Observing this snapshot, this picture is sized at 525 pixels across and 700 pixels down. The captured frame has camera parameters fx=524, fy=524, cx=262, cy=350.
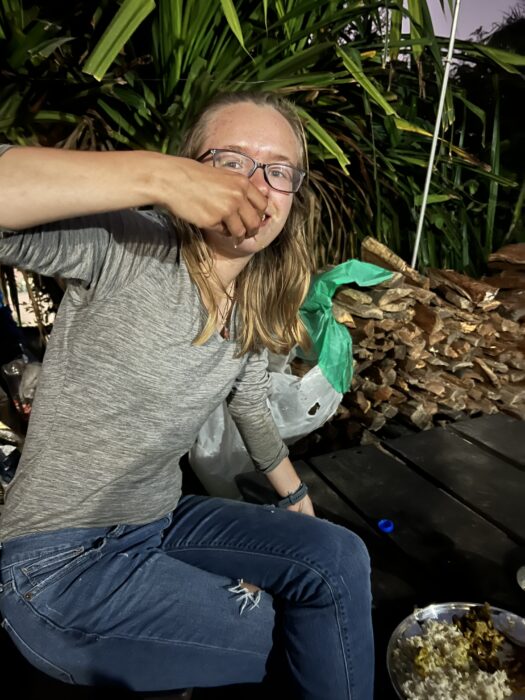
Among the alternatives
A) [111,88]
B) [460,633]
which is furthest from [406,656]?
[111,88]

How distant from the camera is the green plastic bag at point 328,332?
2172 mm

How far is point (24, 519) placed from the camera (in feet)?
3.40

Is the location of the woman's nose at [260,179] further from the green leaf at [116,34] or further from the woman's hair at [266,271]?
the green leaf at [116,34]

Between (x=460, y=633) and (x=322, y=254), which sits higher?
(x=322, y=254)

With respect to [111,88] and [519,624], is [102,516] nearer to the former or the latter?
[519,624]

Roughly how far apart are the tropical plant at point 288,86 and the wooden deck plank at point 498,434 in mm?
1256

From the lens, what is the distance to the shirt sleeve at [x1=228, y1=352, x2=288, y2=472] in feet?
4.80

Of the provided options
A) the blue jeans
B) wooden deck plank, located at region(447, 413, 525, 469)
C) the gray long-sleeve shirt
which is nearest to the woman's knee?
the blue jeans

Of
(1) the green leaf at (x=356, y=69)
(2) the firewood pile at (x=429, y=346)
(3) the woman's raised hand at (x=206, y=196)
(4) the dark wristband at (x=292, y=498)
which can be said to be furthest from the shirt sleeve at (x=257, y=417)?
(1) the green leaf at (x=356, y=69)

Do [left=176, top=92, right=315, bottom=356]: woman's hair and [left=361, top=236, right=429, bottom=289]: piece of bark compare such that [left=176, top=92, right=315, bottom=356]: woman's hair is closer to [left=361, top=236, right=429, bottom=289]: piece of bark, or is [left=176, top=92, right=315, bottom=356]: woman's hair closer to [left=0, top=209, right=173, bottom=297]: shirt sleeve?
[left=0, top=209, right=173, bottom=297]: shirt sleeve

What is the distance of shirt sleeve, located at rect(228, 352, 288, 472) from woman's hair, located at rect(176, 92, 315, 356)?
0.11 metres

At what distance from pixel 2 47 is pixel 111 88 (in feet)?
1.29

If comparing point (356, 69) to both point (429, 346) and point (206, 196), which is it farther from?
point (206, 196)

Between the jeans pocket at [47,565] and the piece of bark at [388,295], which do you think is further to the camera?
the piece of bark at [388,295]
